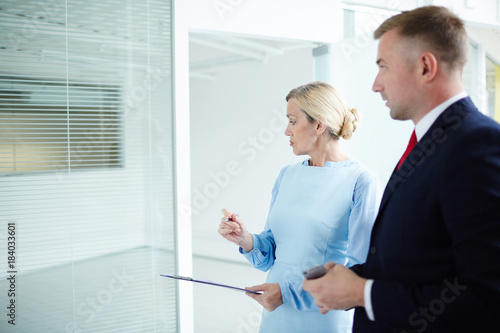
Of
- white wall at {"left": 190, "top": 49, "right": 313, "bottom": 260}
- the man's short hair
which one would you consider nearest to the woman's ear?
the man's short hair

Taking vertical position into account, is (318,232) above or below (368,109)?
below

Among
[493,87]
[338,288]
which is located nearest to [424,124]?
[338,288]

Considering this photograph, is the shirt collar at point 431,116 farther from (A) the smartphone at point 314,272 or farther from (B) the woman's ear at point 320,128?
(B) the woman's ear at point 320,128

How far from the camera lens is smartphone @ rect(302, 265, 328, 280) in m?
1.11

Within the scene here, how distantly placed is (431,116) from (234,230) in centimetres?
96

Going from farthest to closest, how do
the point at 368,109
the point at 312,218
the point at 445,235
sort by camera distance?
the point at 368,109
the point at 312,218
the point at 445,235

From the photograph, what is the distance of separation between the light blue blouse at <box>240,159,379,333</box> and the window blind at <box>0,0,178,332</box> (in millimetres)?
1089

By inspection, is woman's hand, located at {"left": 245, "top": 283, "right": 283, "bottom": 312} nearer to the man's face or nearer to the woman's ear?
the woman's ear

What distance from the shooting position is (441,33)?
1044 millimetres

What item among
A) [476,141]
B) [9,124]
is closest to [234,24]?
[9,124]

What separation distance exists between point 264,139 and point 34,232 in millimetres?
→ 4787

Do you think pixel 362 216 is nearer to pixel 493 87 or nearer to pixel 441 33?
pixel 441 33

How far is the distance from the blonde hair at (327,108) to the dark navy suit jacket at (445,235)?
68 centimetres

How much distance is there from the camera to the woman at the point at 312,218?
5.36 ft
